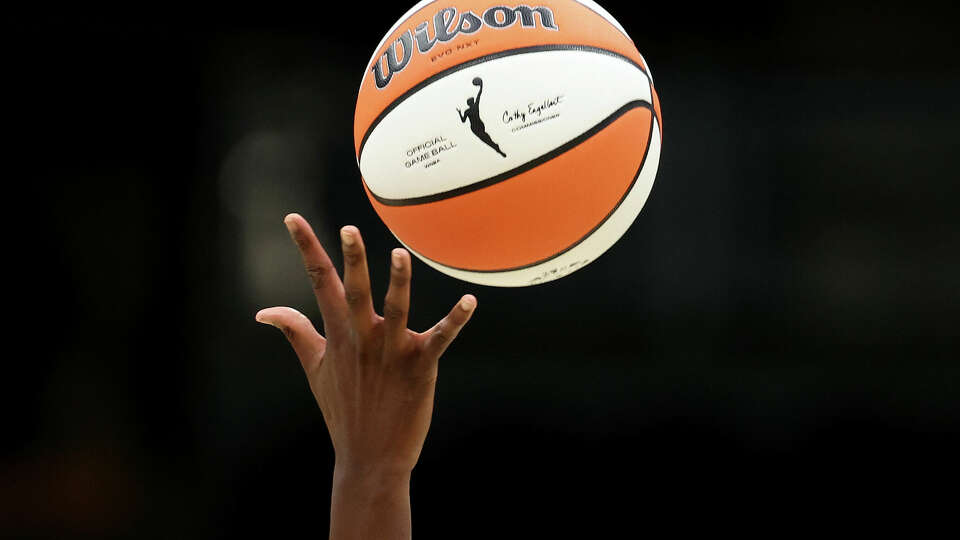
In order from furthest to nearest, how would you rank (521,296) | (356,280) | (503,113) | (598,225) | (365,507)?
1. (521,296)
2. (598,225)
3. (503,113)
4. (365,507)
5. (356,280)

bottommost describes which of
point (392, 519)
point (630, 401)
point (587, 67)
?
point (630, 401)

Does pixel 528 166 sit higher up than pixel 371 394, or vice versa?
pixel 528 166

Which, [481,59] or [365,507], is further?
[481,59]

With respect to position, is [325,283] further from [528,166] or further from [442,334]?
[528,166]

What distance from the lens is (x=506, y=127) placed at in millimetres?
1130

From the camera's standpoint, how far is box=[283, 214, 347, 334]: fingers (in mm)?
876

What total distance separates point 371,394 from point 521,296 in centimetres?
297

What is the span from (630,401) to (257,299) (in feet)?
7.21

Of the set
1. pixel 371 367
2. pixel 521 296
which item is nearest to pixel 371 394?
pixel 371 367

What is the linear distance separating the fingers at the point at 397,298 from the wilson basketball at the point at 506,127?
0.37m
